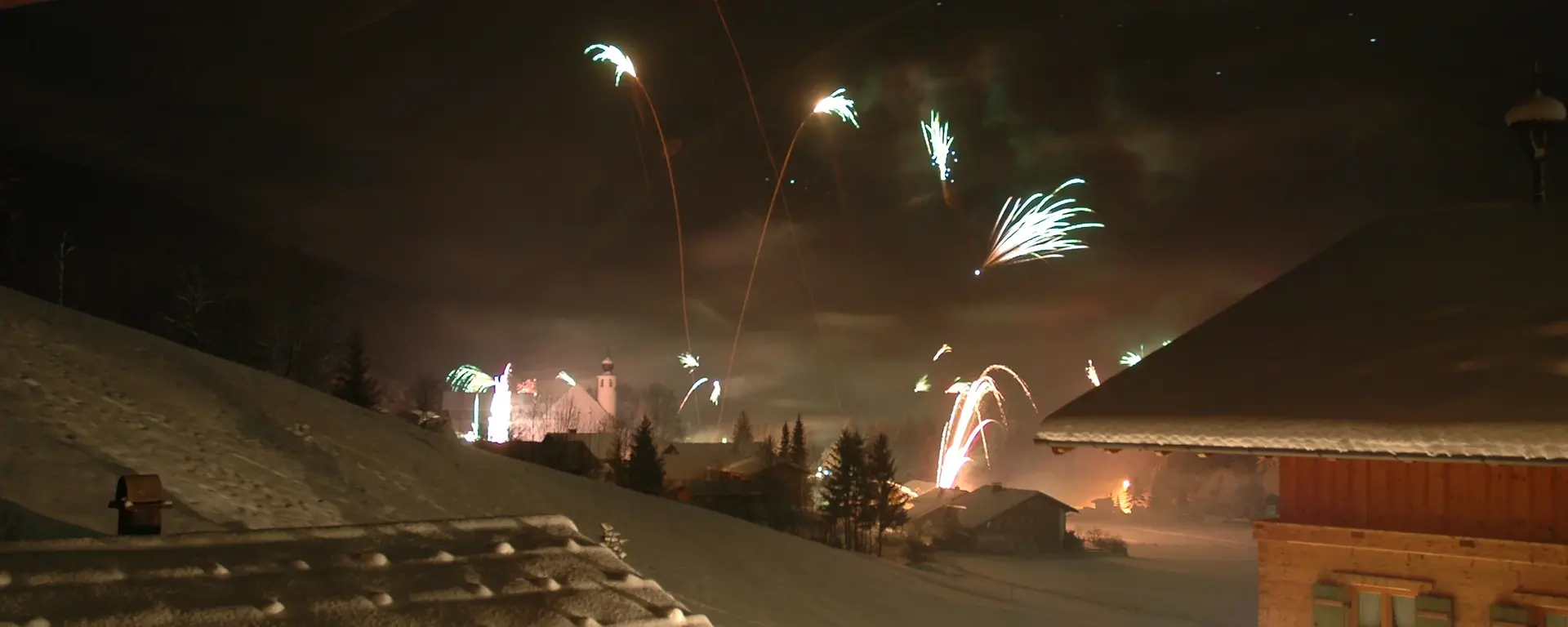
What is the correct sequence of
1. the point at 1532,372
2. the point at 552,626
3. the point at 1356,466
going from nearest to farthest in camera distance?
the point at 552,626 → the point at 1532,372 → the point at 1356,466

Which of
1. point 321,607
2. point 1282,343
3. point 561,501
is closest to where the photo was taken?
point 321,607

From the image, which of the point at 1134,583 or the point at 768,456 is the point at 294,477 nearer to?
the point at 1134,583

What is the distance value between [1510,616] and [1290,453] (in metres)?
1.97

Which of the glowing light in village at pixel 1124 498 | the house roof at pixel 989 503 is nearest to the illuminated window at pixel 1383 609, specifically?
the house roof at pixel 989 503

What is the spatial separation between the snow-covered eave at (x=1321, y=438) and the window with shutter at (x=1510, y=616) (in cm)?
148

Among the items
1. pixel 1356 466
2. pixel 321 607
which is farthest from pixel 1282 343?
pixel 321 607

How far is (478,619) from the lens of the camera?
15.5ft

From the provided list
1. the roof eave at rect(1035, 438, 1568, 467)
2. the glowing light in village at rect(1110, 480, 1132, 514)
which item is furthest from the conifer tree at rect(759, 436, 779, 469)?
the roof eave at rect(1035, 438, 1568, 467)

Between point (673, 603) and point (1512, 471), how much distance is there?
6.33 meters

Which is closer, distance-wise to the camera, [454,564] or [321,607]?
[321,607]

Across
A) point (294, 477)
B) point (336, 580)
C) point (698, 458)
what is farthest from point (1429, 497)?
point (698, 458)

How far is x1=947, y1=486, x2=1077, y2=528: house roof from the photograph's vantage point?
64.3 m

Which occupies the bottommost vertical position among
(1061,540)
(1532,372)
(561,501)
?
(1061,540)

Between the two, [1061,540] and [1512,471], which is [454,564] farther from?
[1061,540]
